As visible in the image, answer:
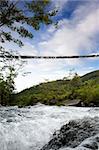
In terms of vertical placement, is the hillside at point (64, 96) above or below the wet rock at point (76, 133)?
above

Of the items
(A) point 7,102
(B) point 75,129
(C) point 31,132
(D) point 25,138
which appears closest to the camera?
(B) point 75,129

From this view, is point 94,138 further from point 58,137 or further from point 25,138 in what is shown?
point 25,138

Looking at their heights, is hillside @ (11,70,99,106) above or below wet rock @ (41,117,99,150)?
above

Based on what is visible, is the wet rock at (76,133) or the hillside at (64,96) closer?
the wet rock at (76,133)

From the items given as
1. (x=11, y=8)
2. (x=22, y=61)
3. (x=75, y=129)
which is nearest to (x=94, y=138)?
(x=75, y=129)

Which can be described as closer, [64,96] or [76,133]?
[76,133]

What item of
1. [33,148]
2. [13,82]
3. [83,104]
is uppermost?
[13,82]

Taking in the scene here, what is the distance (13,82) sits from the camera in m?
34.3

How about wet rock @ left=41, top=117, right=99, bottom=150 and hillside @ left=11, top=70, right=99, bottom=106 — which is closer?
wet rock @ left=41, top=117, right=99, bottom=150

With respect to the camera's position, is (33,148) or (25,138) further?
(25,138)

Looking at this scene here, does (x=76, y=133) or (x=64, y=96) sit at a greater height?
(x=64, y=96)

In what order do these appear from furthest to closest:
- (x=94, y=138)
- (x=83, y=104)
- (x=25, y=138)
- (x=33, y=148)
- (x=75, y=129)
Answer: (x=83, y=104), (x=25, y=138), (x=33, y=148), (x=75, y=129), (x=94, y=138)

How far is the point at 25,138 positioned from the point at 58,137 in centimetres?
282

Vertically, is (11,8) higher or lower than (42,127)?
higher
